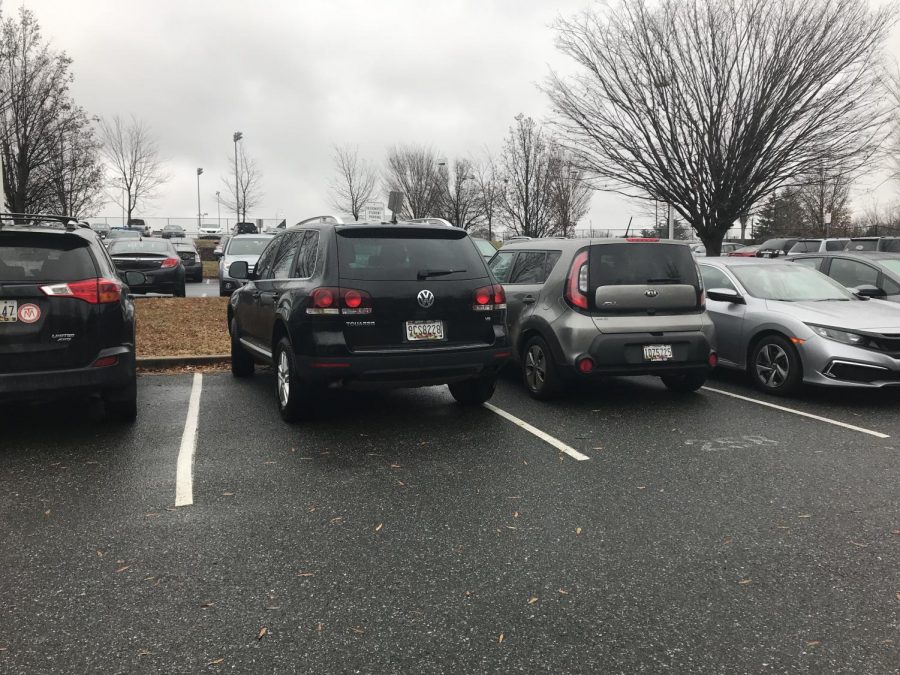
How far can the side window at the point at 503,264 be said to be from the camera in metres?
8.33

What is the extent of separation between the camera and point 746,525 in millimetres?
3920

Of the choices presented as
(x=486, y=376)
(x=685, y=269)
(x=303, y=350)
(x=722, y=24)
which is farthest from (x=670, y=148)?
(x=303, y=350)

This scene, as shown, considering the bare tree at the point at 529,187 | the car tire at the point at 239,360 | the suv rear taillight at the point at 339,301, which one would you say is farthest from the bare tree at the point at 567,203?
the suv rear taillight at the point at 339,301

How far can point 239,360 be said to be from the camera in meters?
8.39

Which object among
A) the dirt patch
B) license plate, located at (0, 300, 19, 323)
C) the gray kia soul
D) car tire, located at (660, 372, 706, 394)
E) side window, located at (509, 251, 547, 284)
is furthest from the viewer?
the dirt patch

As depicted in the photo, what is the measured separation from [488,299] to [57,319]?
3308 millimetres

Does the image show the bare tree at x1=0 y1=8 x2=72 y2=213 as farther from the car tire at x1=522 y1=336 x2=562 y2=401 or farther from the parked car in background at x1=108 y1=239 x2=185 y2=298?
the car tire at x1=522 y1=336 x2=562 y2=401

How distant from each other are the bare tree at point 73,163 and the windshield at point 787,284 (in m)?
19.9

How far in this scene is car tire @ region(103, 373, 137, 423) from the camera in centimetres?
568

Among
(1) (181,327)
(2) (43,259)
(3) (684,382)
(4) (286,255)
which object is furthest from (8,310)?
(1) (181,327)

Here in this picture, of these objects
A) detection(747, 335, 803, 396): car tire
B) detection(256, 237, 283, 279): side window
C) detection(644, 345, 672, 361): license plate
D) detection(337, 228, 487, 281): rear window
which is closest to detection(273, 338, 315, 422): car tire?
detection(337, 228, 487, 281): rear window

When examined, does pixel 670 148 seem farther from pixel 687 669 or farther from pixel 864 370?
pixel 687 669

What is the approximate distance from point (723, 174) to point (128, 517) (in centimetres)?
1516

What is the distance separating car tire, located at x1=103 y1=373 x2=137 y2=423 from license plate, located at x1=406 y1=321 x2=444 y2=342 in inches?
88.1
